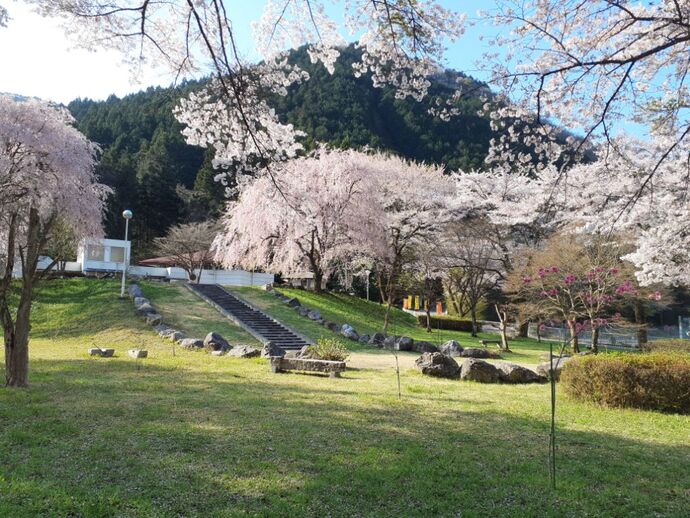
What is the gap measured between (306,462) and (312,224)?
1952 centimetres

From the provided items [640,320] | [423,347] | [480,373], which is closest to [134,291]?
[423,347]

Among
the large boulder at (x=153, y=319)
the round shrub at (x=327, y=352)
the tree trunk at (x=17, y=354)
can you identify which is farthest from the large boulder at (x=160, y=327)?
the tree trunk at (x=17, y=354)

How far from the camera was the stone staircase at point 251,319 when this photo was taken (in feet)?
58.6

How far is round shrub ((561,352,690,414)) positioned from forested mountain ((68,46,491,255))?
2117 cm

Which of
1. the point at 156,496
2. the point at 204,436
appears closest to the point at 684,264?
the point at 204,436

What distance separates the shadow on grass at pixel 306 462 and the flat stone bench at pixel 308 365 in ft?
11.6

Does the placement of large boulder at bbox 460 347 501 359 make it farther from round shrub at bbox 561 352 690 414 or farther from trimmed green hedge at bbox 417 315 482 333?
trimmed green hedge at bbox 417 315 482 333

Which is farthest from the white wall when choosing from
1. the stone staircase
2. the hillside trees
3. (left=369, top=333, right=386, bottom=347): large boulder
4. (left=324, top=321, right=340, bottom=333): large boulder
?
(left=369, top=333, right=386, bottom=347): large boulder

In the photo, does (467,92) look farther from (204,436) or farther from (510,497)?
(204,436)

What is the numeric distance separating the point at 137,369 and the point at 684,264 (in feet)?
45.8

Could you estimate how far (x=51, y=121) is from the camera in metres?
13.0

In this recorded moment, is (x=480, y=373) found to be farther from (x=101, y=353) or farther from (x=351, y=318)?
(x=351, y=318)

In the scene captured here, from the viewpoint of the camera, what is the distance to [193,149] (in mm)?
50406

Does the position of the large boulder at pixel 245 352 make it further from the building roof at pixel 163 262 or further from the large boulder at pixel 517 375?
the building roof at pixel 163 262
